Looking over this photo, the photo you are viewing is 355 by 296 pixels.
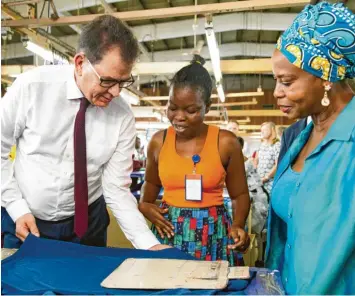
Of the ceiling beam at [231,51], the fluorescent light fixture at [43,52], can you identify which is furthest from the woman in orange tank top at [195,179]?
the ceiling beam at [231,51]

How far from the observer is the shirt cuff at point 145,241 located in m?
1.34

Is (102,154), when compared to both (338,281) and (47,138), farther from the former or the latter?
(338,281)

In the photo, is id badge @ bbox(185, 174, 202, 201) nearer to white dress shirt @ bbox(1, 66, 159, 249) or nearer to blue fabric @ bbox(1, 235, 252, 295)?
white dress shirt @ bbox(1, 66, 159, 249)

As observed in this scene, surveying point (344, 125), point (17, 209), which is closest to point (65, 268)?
point (17, 209)

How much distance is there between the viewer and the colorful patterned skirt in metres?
1.53

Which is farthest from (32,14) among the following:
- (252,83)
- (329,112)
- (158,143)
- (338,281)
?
(252,83)

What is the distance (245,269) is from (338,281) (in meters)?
0.22

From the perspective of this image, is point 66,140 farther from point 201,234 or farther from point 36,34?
point 36,34

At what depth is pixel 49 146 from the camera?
142cm

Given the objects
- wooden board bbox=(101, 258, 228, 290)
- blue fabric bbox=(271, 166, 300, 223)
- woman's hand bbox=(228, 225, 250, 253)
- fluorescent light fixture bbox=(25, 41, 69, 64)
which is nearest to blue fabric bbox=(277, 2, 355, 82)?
blue fabric bbox=(271, 166, 300, 223)

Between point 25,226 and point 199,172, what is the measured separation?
0.66m

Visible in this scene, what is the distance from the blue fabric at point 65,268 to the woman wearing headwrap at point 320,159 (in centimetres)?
18

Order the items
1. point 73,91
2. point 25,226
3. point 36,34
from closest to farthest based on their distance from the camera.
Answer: point 25,226 < point 73,91 < point 36,34

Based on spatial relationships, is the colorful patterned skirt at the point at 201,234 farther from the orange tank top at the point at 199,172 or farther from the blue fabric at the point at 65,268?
the blue fabric at the point at 65,268
